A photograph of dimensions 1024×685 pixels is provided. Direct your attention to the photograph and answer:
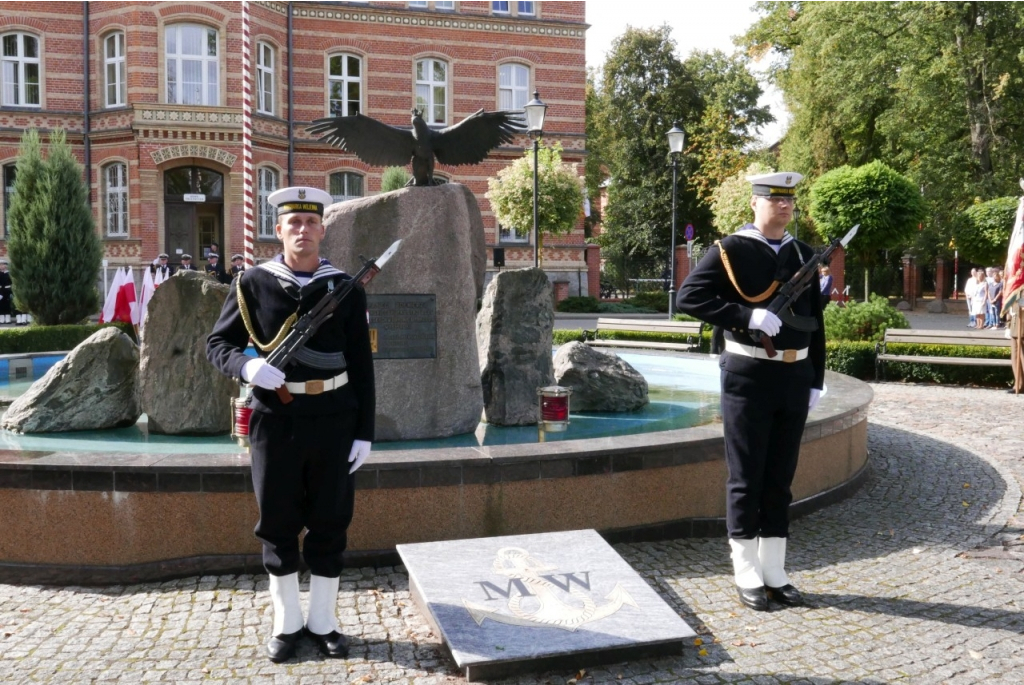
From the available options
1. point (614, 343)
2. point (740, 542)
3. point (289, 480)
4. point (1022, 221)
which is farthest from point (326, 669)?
point (614, 343)

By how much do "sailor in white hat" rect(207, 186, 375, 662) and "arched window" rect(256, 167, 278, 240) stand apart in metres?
27.6

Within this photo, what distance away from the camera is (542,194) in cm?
2898

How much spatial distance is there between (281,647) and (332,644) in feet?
0.73

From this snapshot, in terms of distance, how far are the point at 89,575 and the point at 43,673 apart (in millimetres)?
1223

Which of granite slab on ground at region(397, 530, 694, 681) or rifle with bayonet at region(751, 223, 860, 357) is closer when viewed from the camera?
granite slab on ground at region(397, 530, 694, 681)

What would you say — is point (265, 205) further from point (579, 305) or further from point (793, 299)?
point (793, 299)

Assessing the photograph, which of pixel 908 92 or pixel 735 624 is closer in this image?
pixel 735 624

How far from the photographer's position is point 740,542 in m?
5.00

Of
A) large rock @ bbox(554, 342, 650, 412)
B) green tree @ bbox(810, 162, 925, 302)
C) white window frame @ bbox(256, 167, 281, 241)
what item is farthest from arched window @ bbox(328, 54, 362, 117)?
large rock @ bbox(554, 342, 650, 412)

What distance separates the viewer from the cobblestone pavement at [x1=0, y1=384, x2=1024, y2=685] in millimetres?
4094

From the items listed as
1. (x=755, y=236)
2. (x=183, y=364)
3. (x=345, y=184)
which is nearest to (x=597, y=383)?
(x=183, y=364)

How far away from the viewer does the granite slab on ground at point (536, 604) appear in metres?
4.12

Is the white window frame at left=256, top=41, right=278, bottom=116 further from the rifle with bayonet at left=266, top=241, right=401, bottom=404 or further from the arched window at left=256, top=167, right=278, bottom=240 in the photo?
the rifle with bayonet at left=266, top=241, right=401, bottom=404

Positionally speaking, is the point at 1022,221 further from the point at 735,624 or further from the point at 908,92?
the point at 908,92
